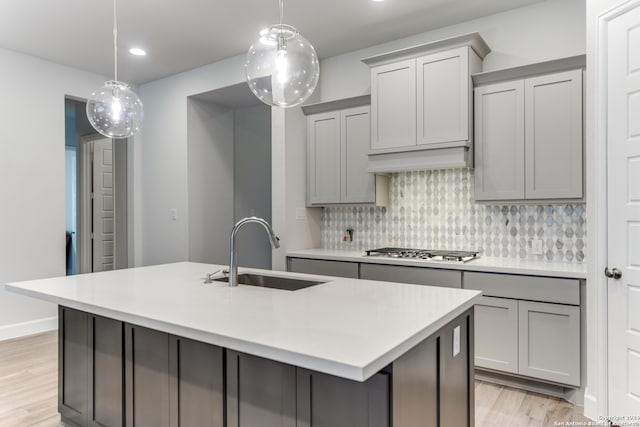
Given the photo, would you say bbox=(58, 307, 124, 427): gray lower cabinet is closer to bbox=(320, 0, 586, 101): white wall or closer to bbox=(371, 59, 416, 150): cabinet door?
bbox=(371, 59, 416, 150): cabinet door

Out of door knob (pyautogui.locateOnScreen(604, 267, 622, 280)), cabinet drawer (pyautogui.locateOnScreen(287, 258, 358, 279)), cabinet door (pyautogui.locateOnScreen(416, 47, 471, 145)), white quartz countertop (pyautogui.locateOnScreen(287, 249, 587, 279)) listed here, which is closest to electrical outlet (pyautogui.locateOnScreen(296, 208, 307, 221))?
cabinet drawer (pyautogui.locateOnScreen(287, 258, 358, 279))

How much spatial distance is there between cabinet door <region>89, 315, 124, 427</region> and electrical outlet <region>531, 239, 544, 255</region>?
288 cm

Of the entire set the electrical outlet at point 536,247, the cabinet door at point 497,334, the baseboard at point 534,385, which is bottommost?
the baseboard at point 534,385

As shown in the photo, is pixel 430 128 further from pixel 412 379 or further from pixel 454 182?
pixel 412 379

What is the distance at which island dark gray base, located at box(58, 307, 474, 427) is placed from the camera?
51.8 inches

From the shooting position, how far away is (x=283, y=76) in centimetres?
194

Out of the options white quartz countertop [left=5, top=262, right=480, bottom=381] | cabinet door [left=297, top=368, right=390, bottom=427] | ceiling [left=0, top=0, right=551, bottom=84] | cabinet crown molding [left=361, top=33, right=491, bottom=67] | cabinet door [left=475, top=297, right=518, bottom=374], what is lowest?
cabinet door [left=475, top=297, right=518, bottom=374]

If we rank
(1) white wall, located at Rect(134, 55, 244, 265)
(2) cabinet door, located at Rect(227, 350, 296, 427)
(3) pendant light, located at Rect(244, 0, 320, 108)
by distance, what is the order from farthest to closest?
1. (1) white wall, located at Rect(134, 55, 244, 265)
2. (3) pendant light, located at Rect(244, 0, 320, 108)
3. (2) cabinet door, located at Rect(227, 350, 296, 427)

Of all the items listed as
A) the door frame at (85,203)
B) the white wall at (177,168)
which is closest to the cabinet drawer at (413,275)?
the white wall at (177,168)

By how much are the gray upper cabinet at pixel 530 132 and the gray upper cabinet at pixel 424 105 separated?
136 mm

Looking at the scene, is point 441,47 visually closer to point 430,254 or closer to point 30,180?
point 430,254

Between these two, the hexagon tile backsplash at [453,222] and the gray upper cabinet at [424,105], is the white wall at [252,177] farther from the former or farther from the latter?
the gray upper cabinet at [424,105]

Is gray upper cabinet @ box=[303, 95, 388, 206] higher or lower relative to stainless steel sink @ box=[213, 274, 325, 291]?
higher

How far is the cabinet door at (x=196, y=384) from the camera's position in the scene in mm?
1610
